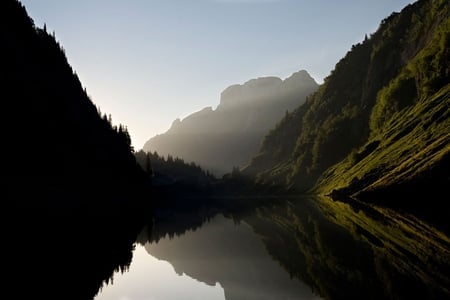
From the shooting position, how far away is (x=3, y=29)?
490 feet

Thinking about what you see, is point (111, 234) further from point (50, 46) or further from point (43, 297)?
point (50, 46)

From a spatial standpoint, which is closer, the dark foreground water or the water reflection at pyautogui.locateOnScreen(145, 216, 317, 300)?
the dark foreground water

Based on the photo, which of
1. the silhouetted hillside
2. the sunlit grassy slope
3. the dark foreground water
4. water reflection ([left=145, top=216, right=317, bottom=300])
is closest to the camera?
the dark foreground water

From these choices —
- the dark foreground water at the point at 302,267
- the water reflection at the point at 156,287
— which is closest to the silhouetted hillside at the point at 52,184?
the water reflection at the point at 156,287

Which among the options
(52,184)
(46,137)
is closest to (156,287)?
(52,184)

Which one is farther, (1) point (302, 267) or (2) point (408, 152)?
(2) point (408, 152)

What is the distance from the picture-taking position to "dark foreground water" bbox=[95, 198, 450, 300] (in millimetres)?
24250

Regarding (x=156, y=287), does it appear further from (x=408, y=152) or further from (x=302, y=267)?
(x=408, y=152)

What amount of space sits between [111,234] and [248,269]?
32.8 metres

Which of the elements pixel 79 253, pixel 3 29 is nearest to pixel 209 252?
pixel 79 253

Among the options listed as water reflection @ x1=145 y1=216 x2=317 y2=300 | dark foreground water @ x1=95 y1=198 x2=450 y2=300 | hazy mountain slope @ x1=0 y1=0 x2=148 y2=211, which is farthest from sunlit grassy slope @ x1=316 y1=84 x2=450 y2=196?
hazy mountain slope @ x1=0 y1=0 x2=148 y2=211

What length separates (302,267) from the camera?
32.5 metres

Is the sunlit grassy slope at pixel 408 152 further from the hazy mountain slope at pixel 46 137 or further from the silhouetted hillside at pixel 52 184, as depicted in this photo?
the hazy mountain slope at pixel 46 137

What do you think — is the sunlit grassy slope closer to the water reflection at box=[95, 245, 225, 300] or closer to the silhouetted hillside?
the silhouetted hillside
